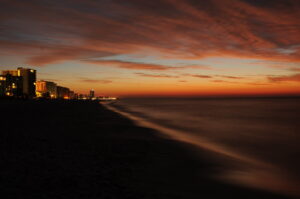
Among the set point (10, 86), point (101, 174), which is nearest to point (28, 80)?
point (10, 86)

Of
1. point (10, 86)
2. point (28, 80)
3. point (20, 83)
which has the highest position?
point (28, 80)

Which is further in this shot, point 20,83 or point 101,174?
point 20,83

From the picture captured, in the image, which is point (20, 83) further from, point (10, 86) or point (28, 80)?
point (28, 80)

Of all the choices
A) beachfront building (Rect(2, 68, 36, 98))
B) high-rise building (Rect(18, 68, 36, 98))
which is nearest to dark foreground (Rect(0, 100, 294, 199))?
beachfront building (Rect(2, 68, 36, 98))

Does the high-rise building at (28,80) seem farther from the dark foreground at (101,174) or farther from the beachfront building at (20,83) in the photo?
the dark foreground at (101,174)

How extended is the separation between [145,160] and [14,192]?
5.35m

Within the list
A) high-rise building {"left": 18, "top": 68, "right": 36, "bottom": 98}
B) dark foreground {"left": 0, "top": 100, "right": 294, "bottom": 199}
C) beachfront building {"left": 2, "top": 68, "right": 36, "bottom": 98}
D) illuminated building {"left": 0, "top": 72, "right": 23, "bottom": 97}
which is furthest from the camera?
high-rise building {"left": 18, "top": 68, "right": 36, "bottom": 98}

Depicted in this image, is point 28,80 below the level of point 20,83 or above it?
above

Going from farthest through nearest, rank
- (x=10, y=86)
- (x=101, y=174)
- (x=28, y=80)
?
(x=28, y=80)
(x=10, y=86)
(x=101, y=174)

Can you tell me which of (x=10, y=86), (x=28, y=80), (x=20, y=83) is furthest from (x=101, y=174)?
(x=28, y=80)

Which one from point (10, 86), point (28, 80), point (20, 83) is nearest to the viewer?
point (10, 86)

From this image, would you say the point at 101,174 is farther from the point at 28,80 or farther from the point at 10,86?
the point at 28,80

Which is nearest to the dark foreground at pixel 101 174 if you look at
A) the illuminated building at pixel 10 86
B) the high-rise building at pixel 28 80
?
the illuminated building at pixel 10 86

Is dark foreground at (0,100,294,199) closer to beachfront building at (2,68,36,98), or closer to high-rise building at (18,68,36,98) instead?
beachfront building at (2,68,36,98)
